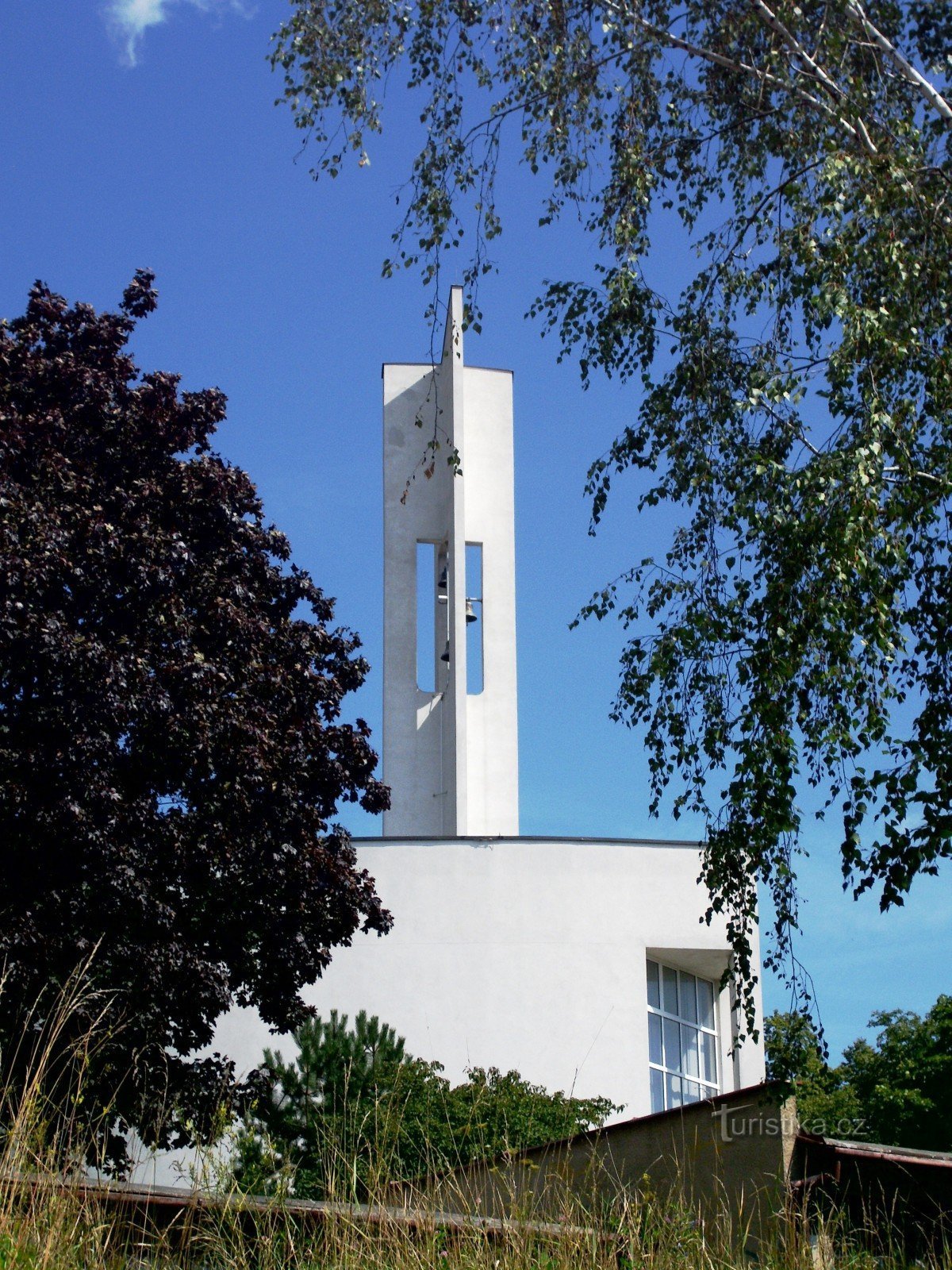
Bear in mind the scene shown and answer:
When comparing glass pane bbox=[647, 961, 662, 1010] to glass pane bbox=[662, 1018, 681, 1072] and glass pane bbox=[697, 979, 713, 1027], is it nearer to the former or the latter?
glass pane bbox=[662, 1018, 681, 1072]

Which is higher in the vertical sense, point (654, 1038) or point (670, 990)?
point (670, 990)

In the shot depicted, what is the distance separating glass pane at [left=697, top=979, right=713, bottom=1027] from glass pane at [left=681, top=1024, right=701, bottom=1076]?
0.95 ft

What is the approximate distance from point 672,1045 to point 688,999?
79 centimetres

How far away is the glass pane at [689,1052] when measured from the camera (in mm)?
21188

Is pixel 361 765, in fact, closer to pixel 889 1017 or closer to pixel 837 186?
pixel 837 186

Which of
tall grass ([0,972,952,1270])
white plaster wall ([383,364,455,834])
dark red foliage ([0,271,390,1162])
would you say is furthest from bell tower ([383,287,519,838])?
tall grass ([0,972,952,1270])

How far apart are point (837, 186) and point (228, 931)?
8.80 m

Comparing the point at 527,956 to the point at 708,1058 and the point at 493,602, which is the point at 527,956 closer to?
the point at 708,1058

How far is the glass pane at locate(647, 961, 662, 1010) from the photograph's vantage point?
21.1 m

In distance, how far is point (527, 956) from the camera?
20.4 m

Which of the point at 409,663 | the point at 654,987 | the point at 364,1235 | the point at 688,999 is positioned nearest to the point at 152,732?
the point at 364,1235

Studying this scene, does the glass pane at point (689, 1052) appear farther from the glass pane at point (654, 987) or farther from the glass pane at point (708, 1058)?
the glass pane at point (654, 987)

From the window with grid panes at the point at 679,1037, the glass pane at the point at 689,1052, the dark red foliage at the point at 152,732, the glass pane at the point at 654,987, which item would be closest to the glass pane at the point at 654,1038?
the window with grid panes at the point at 679,1037

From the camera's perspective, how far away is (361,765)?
15.1m
